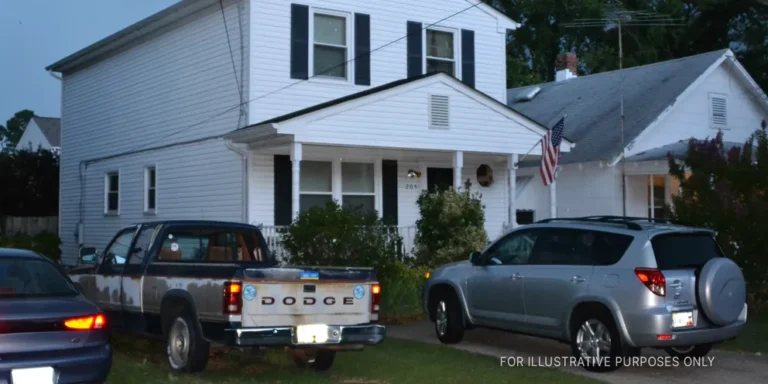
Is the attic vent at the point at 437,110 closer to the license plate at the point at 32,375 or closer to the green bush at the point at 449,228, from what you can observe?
the green bush at the point at 449,228

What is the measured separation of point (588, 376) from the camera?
32.5ft

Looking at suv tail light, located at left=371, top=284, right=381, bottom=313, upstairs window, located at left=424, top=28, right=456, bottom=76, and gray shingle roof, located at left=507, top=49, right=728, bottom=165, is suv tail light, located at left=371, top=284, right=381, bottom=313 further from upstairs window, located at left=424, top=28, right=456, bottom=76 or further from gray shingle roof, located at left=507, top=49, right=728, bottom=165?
gray shingle roof, located at left=507, top=49, right=728, bottom=165

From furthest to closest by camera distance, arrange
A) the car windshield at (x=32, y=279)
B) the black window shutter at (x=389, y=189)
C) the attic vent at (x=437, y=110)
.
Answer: the black window shutter at (x=389, y=189), the attic vent at (x=437, y=110), the car windshield at (x=32, y=279)

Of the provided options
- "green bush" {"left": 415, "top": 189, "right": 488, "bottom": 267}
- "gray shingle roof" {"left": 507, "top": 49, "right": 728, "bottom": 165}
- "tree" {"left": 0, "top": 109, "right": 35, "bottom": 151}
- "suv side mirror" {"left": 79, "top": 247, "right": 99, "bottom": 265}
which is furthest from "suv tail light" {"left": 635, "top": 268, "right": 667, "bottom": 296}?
"tree" {"left": 0, "top": 109, "right": 35, "bottom": 151}

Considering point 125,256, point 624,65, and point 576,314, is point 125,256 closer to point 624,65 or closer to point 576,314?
point 576,314

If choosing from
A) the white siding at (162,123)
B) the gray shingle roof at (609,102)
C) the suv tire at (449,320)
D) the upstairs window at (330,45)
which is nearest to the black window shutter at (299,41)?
the upstairs window at (330,45)

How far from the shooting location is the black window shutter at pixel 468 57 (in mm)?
21156

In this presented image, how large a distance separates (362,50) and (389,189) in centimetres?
311

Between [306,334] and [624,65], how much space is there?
3290 cm

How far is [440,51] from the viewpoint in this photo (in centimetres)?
2109

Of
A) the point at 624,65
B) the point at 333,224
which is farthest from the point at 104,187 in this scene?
the point at 624,65

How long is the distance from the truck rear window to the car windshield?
1.97 metres

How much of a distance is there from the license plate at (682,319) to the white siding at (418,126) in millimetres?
8664

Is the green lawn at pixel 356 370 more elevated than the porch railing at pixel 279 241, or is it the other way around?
the porch railing at pixel 279 241
